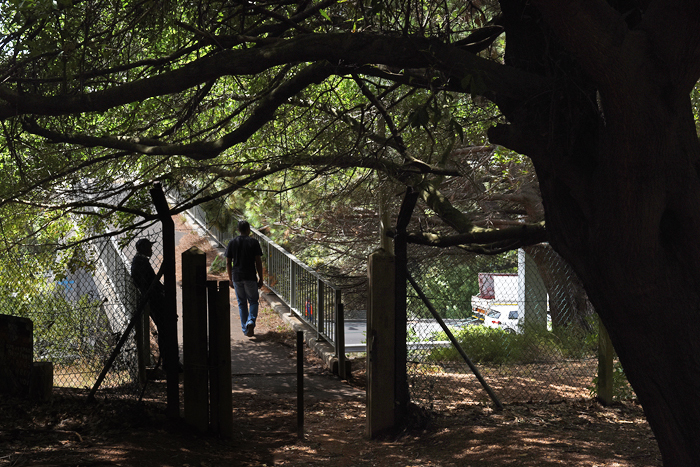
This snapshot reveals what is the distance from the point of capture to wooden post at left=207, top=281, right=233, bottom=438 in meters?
5.70

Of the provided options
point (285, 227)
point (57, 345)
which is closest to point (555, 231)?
point (57, 345)

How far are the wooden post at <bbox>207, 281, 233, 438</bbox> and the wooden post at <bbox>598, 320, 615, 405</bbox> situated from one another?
4039 millimetres

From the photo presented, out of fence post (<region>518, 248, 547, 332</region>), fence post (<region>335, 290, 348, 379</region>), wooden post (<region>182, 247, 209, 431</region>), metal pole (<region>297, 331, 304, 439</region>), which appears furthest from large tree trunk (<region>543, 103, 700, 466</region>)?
fence post (<region>335, 290, 348, 379</region>)

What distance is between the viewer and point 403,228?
596cm

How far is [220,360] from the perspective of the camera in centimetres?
571

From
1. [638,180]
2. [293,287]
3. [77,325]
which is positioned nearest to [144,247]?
[77,325]

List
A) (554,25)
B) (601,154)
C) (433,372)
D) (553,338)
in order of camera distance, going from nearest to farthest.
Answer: (554,25) → (601,154) → (433,372) → (553,338)

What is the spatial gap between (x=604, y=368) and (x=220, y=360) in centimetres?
425

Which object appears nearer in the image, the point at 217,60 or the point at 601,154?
the point at 601,154

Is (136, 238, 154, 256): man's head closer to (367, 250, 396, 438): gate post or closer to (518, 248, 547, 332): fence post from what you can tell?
(367, 250, 396, 438): gate post

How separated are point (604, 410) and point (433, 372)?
2649mm

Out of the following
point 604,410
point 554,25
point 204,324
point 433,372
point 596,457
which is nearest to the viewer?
point 554,25

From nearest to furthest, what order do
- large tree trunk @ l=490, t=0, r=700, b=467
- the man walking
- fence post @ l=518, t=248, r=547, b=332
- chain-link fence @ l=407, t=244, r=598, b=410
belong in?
1. large tree trunk @ l=490, t=0, r=700, b=467
2. chain-link fence @ l=407, t=244, r=598, b=410
3. fence post @ l=518, t=248, r=547, b=332
4. the man walking

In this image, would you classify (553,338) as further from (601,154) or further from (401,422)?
(601,154)
